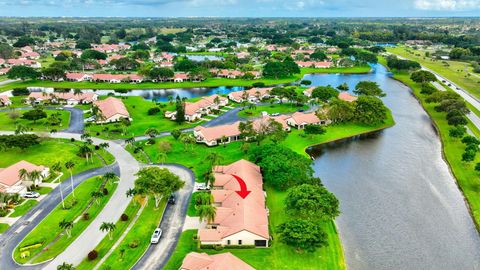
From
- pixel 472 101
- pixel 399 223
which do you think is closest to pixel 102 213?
pixel 399 223

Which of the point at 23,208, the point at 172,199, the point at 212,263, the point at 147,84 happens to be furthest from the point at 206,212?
the point at 147,84

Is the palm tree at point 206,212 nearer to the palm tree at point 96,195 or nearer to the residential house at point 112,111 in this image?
the palm tree at point 96,195

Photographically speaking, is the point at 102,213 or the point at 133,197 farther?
the point at 133,197

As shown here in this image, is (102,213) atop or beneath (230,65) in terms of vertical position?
beneath

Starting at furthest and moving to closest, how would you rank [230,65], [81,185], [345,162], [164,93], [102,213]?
[230,65]
[164,93]
[345,162]
[81,185]
[102,213]

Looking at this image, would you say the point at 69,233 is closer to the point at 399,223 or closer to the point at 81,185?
the point at 81,185

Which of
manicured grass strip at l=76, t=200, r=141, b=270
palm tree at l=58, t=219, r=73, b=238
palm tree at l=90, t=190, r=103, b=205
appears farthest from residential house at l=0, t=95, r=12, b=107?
palm tree at l=58, t=219, r=73, b=238

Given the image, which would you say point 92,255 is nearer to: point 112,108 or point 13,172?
point 13,172
